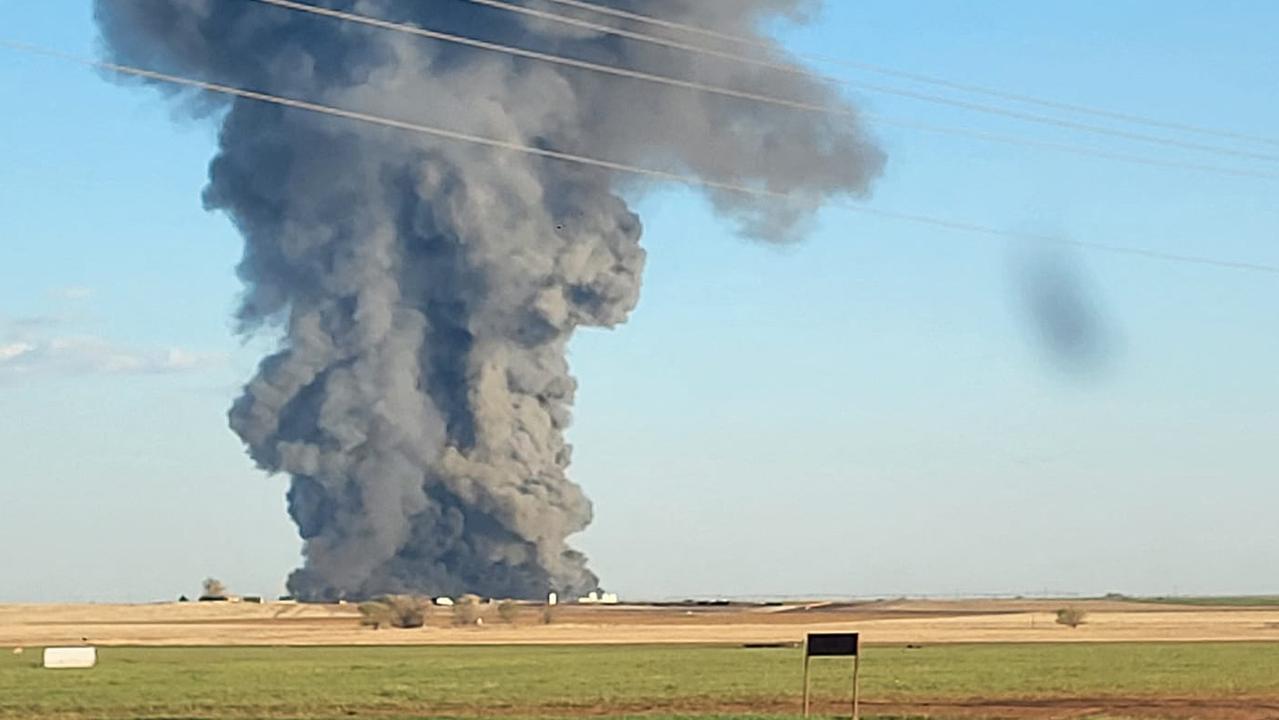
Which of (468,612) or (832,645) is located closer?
(832,645)

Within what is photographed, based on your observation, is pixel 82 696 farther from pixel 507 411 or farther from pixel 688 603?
pixel 688 603

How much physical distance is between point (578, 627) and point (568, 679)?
53128 millimetres

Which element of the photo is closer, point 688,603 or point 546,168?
point 546,168

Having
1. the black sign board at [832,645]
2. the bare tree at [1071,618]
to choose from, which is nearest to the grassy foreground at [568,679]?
the black sign board at [832,645]

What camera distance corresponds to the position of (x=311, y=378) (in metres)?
113

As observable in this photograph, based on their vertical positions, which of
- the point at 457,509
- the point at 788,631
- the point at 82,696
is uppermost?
the point at 457,509

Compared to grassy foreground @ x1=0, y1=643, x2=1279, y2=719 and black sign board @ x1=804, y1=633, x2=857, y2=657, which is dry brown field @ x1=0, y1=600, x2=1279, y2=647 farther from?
black sign board @ x1=804, y1=633, x2=857, y2=657

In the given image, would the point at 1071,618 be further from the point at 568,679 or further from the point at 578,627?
the point at 568,679

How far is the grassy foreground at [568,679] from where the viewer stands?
42.5 m

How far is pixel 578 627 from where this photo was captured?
10550 centimetres

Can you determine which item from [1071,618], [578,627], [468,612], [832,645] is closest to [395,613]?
[468,612]

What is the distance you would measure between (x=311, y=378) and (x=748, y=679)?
64.8 meters

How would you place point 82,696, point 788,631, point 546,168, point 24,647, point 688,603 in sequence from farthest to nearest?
point 688,603 → point 546,168 → point 788,631 → point 24,647 → point 82,696

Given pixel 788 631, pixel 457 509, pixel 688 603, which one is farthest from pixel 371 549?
pixel 688 603
